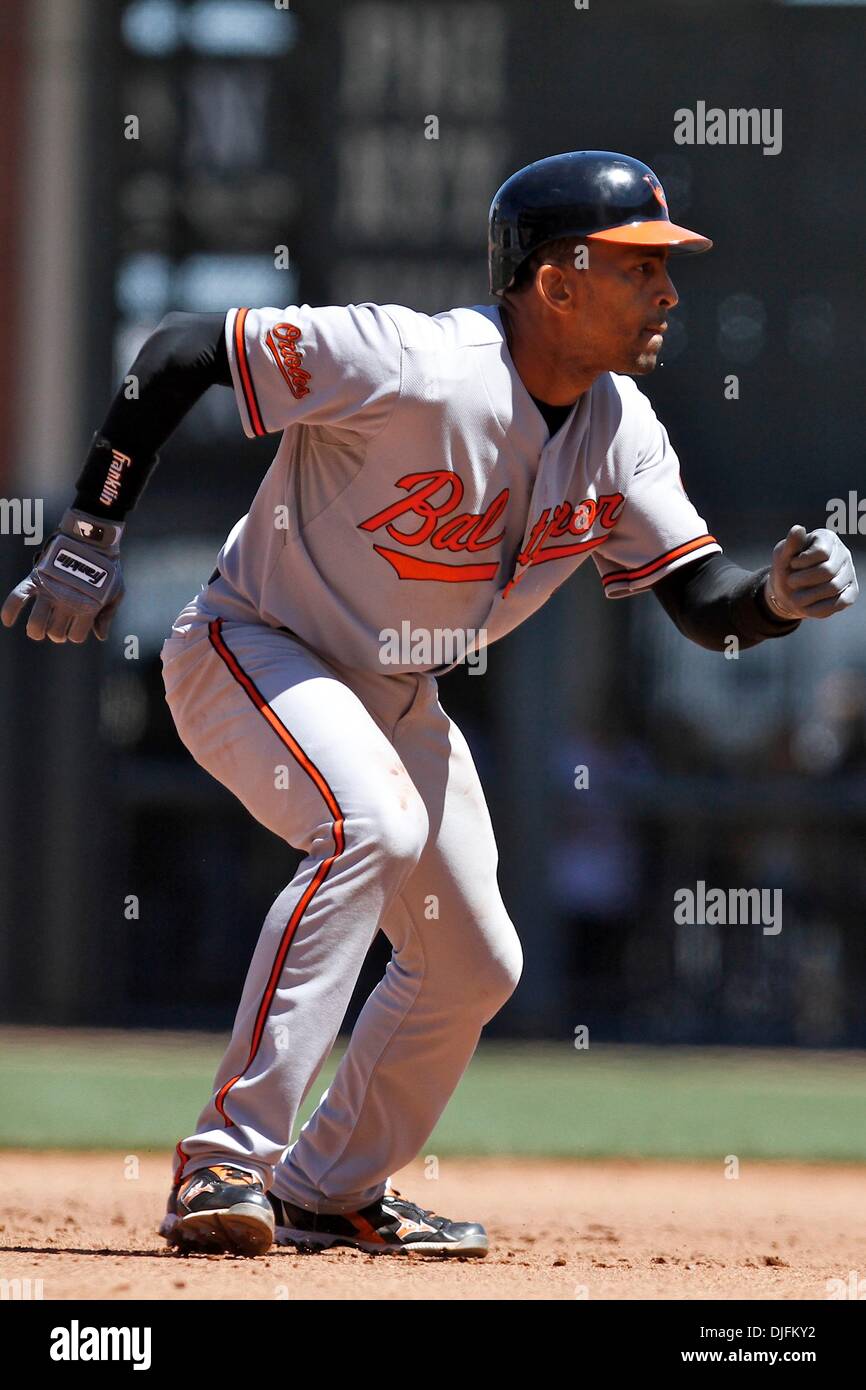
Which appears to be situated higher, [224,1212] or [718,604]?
[718,604]

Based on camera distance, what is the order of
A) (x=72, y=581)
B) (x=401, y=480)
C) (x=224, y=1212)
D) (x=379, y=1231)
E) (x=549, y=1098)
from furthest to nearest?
(x=549, y=1098) < (x=379, y=1231) < (x=401, y=480) < (x=72, y=581) < (x=224, y=1212)

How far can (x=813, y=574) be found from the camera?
285 centimetres

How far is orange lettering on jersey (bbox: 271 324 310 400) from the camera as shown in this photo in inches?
107

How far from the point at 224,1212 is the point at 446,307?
21.5 ft

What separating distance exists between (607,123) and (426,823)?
6780 mm

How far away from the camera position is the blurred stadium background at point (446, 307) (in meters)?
8.34

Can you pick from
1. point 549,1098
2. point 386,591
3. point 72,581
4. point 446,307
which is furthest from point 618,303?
point 446,307

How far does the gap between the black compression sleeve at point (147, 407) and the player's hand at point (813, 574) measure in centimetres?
88

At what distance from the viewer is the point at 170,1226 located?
264cm

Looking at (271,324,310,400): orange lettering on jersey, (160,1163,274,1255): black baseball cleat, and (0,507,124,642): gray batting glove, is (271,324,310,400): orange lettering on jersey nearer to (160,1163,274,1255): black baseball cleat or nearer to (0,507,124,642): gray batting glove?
(0,507,124,642): gray batting glove

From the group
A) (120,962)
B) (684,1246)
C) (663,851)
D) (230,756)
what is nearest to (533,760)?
(663,851)

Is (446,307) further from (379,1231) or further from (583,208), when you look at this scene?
(379,1231)

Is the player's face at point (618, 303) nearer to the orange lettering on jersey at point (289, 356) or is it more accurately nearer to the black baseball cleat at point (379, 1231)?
the orange lettering on jersey at point (289, 356)

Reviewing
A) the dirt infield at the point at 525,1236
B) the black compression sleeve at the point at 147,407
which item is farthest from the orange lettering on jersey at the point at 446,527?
the dirt infield at the point at 525,1236
